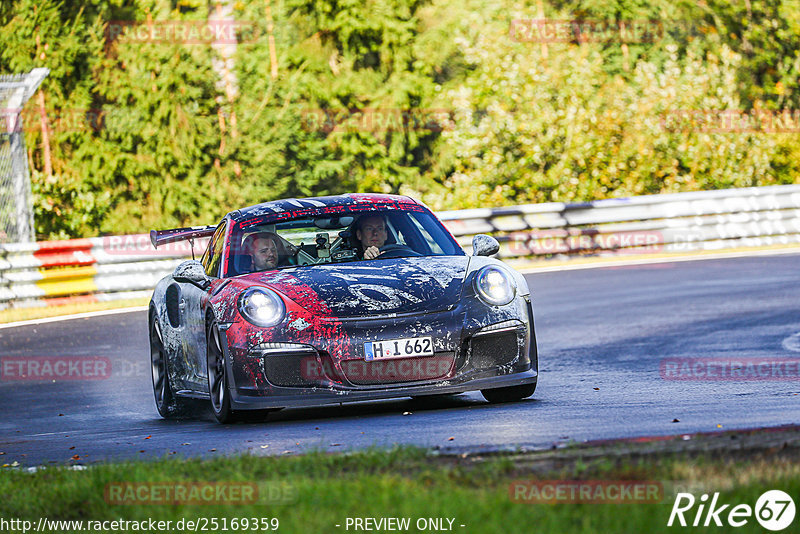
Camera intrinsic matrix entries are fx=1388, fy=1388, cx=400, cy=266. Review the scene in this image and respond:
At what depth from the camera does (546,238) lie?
68.7ft

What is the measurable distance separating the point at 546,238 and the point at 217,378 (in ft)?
42.7

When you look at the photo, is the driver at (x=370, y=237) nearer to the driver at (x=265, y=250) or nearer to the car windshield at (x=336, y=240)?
the car windshield at (x=336, y=240)

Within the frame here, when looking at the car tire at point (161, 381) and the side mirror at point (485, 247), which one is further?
the car tire at point (161, 381)

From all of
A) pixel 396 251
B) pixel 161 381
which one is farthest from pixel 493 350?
pixel 161 381

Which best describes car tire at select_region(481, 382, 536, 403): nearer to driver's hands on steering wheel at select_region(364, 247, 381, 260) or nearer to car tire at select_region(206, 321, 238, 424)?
driver's hands on steering wheel at select_region(364, 247, 381, 260)

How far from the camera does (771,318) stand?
13.0 m

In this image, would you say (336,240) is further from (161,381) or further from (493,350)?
(161,381)

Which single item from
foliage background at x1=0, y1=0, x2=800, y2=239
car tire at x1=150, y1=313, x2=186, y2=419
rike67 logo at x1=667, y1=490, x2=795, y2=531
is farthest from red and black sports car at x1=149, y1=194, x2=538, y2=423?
foliage background at x1=0, y1=0, x2=800, y2=239

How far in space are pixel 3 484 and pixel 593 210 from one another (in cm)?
1571

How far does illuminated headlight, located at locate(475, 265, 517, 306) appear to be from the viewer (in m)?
8.19

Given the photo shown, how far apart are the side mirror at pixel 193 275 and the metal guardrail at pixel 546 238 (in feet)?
32.2

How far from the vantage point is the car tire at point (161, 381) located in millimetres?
9836

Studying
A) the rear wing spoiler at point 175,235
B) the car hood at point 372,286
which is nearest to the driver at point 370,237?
the car hood at point 372,286

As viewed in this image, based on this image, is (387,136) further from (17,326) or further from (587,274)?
(17,326)
